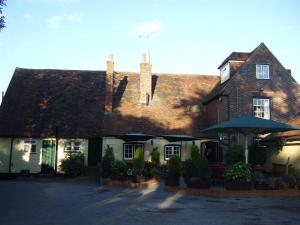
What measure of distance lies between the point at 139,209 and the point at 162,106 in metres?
17.7

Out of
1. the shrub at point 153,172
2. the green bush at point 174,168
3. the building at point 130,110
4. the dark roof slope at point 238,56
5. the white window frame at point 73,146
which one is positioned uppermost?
the dark roof slope at point 238,56

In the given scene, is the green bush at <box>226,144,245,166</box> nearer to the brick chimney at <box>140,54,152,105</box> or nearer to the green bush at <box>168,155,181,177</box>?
the green bush at <box>168,155,181,177</box>

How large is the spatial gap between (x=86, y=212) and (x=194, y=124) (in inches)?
694

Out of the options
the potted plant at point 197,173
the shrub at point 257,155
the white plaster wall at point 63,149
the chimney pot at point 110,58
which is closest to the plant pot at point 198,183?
the potted plant at point 197,173

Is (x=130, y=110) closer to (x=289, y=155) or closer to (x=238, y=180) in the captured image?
(x=289, y=155)

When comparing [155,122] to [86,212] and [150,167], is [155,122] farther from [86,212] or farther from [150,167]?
[86,212]

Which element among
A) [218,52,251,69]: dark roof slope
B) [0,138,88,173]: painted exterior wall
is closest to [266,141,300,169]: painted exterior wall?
[218,52,251,69]: dark roof slope

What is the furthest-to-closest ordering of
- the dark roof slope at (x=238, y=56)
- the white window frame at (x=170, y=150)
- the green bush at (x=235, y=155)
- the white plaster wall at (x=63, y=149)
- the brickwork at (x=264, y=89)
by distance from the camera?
the white plaster wall at (x=63, y=149) → the dark roof slope at (x=238, y=56) → the white window frame at (x=170, y=150) → the brickwork at (x=264, y=89) → the green bush at (x=235, y=155)

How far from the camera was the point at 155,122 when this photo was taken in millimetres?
28312

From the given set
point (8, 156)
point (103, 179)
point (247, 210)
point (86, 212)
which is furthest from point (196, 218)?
point (8, 156)

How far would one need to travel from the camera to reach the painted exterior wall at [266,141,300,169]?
21172mm

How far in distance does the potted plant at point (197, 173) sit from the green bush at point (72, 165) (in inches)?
444

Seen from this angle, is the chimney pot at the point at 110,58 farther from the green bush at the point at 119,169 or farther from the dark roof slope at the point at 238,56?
the green bush at the point at 119,169

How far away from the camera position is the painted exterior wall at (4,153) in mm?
28156
